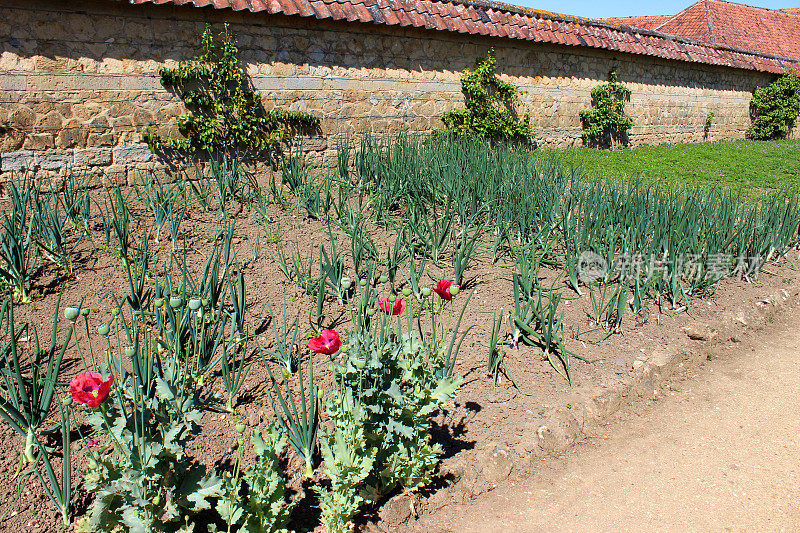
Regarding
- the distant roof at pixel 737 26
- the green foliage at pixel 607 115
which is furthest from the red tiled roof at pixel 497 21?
the distant roof at pixel 737 26

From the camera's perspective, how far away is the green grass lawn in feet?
26.5

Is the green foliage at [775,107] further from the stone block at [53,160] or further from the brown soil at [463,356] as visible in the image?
the stone block at [53,160]

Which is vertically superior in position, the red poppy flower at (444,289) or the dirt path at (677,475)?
the red poppy flower at (444,289)

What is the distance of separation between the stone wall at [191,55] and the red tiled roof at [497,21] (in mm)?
256

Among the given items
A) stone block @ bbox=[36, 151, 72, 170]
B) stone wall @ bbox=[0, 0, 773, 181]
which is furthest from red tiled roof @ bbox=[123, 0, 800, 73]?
stone block @ bbox=[36, 151, 72, 170]

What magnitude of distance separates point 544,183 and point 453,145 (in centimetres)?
176

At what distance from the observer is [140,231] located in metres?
4.44

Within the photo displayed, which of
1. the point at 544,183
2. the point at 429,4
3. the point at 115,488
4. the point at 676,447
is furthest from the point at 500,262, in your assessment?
the point at 429,4

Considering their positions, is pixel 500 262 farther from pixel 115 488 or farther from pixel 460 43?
pixel 460 43

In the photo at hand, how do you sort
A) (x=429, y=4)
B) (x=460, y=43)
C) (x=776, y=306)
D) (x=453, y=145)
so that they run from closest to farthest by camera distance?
(x=776, y=306) < (x=453, y=145) < (x=429, y=4) < (x=460, y=43)

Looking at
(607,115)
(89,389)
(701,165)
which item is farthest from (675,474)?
(607,115)

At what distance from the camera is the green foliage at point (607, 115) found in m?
11.8

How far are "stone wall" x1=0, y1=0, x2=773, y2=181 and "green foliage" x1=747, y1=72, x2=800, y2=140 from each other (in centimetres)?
804

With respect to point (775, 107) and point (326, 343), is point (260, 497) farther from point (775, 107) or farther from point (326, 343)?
point (775, 107)
